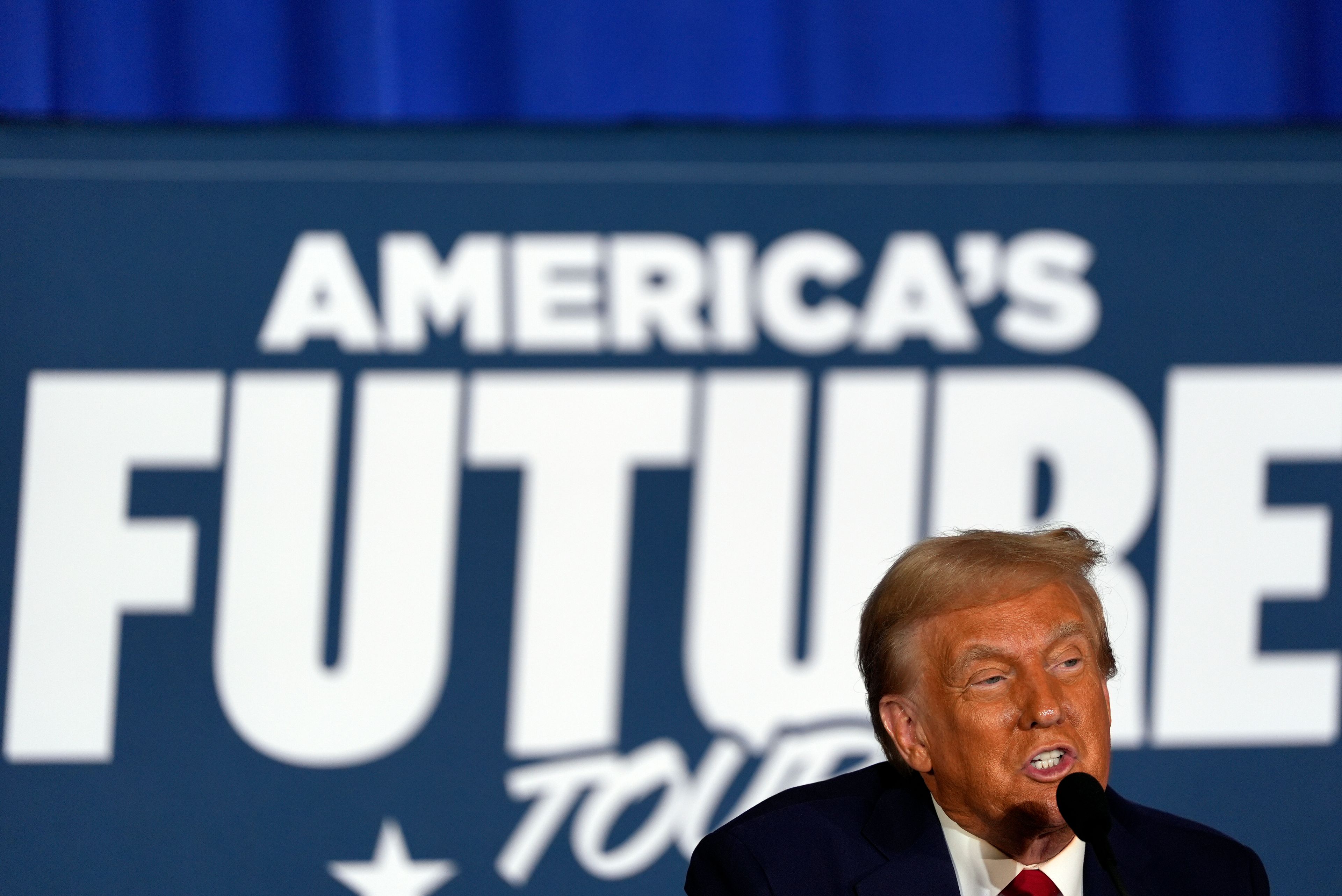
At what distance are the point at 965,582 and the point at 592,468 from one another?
3.45 ft

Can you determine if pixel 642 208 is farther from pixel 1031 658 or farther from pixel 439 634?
pixel 1031 658

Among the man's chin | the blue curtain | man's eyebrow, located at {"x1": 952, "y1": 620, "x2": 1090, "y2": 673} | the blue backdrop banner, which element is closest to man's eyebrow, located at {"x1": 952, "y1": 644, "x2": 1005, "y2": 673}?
man's eyebrow, located at {"x1": 952, "y1": 620, "x2": 1090, "y2": 673}

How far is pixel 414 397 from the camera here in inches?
93.4

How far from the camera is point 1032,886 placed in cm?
139

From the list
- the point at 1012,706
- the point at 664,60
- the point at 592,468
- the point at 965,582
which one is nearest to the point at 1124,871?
the point at 1012,706

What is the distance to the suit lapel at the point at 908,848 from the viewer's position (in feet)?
4.61

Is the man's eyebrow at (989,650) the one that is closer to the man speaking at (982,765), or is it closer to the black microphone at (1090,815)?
the man speaking at (982,765)

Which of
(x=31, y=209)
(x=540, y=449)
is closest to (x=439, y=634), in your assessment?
(x=540, y=449)

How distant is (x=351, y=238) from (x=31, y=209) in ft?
1.68

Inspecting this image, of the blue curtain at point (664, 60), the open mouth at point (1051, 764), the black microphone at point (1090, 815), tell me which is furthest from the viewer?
the blue curtain at point (664, 60)

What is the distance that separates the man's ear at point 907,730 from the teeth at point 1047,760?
4.5 inches

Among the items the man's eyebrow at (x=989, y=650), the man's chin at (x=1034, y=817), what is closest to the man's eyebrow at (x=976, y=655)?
the man's eyebrow at (x=989, y=650)

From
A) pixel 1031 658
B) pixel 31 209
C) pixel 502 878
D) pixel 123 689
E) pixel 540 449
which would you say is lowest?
pixel 502 878

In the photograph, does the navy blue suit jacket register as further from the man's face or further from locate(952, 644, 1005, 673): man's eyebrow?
locate(952, 644, 1005, 673): man's eyebrow
